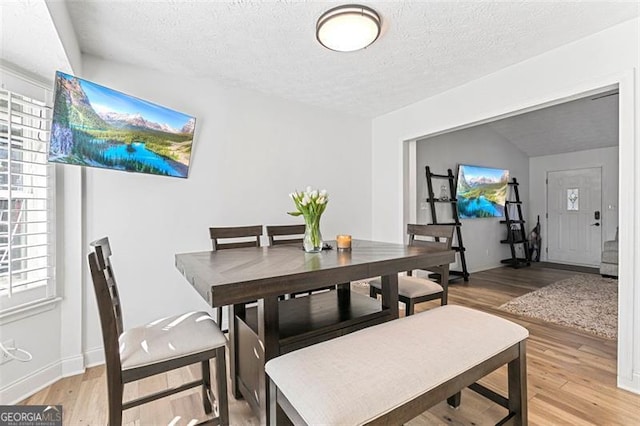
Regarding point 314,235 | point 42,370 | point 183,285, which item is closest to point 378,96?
point 314,235

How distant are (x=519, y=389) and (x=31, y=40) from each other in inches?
126

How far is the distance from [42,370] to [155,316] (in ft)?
2.52

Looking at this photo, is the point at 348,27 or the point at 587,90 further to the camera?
the point at 587,90

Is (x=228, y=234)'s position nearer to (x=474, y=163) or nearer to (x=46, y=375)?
(x=46, y=375)

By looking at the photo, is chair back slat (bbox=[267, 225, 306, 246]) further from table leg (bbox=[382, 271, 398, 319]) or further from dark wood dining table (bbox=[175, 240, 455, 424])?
table leg (bbox=[382, 271, 398, 319])

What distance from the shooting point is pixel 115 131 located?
2367 mm

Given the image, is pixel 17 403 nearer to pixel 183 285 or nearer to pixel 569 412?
pixel 183 285

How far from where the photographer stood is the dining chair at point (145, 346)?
127 centimetres

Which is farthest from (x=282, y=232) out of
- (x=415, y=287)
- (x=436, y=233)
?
(x=436, y=233)

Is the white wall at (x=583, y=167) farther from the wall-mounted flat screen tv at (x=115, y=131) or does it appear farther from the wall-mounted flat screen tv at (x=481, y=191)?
the wall-mounted flat screen tv at (x=115, y=131)

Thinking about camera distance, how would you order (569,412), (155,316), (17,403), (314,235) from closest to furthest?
(569,412) → (17,403) → (314,235) → (155,316)

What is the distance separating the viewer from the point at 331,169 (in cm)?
388

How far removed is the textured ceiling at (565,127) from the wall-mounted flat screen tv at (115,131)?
218 inches

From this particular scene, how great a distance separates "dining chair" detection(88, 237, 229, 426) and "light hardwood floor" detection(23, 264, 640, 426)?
0.40m
